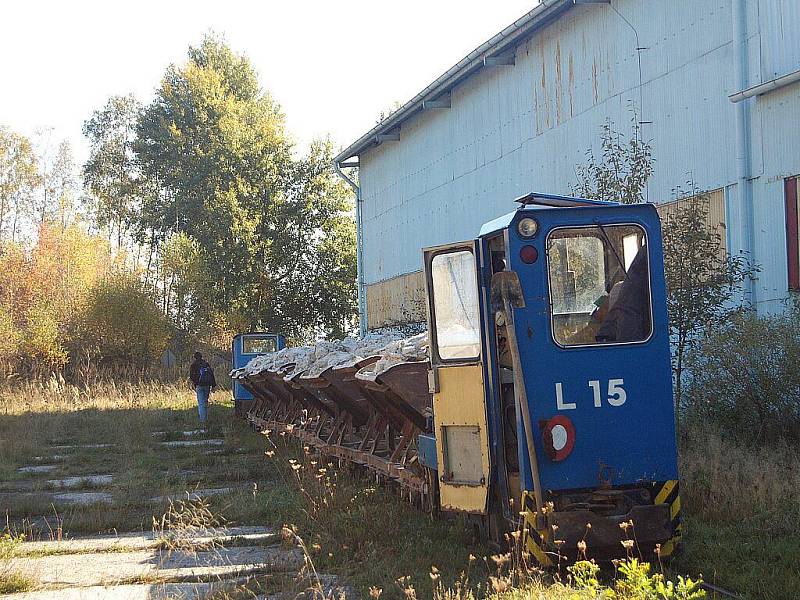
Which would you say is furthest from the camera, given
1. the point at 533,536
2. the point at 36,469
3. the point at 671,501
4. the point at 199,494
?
the point at 36,469

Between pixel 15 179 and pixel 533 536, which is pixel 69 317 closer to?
pixel 15 179

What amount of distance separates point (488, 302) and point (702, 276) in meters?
5.89

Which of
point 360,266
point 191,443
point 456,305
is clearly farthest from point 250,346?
point 456,305

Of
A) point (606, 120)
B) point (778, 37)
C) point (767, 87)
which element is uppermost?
point (778, 37)

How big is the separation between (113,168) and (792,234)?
4965 centimetres

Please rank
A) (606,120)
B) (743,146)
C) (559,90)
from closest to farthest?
(743,146)
(606,120)
(559,90)

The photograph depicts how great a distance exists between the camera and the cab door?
26.1ft

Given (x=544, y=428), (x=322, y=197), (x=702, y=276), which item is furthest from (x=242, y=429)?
(x=322, y=197)

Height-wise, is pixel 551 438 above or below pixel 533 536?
above

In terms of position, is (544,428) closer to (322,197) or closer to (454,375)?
(454,375)

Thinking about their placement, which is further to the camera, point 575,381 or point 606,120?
point 606,120

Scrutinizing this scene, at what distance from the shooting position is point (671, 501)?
298 inches

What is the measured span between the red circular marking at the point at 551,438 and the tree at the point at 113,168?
51.8m

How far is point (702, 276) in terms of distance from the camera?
12828mm
